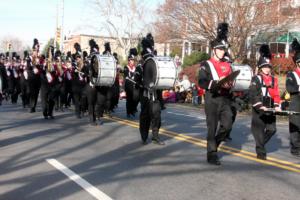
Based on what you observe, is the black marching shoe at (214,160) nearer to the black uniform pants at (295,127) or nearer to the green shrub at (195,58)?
the black uniform pants at (295,127)

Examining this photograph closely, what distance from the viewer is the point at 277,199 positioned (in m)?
6.13

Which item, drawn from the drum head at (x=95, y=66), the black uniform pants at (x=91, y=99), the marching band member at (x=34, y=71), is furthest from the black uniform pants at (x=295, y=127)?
the marching band member at (x=34, y=71)

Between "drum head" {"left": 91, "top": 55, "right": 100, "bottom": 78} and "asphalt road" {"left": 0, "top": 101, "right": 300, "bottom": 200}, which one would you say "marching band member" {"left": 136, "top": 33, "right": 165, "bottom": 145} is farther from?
"drum head" {"left": 91, "top": 55, "right": 100, "bottom": 78}

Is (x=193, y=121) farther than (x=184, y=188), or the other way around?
(x=193, y=121)

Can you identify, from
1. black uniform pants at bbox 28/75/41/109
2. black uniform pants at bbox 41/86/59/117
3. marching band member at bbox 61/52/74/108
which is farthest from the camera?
marching band member at bbox 61/52/74/108

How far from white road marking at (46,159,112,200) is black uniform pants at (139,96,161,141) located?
2.51 meters

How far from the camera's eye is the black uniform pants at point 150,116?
10.1 m

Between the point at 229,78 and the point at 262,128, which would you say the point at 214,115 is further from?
the point at 262,128

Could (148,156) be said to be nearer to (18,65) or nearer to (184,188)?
(184,188)

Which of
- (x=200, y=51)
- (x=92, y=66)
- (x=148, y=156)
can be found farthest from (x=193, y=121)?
(x=200, y=51)

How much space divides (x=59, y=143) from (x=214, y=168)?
3662 millimetres

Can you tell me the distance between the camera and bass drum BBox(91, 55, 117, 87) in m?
12.7

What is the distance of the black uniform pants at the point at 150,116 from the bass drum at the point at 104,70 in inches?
103

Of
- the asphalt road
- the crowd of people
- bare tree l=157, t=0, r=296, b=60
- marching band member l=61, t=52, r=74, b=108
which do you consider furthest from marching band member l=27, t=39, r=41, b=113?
bare tree l=157, t=0, r=296, b=60
